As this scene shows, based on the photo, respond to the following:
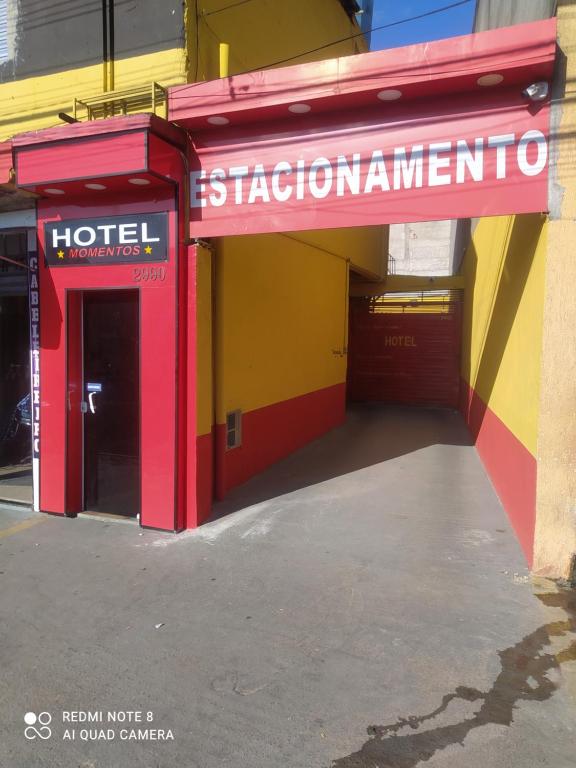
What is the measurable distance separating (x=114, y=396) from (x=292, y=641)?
15.0 feet

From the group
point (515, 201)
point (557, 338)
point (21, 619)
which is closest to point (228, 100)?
point (515, 201)

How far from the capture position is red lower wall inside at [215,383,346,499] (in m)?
6.27

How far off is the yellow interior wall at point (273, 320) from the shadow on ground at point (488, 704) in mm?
3769

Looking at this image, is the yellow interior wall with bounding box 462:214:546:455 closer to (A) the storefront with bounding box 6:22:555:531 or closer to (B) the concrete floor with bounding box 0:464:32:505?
(A) the storefront with bounding box 6:22:555:531

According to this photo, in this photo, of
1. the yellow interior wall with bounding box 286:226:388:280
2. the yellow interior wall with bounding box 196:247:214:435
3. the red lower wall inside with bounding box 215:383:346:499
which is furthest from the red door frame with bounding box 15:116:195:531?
the yellow interior wall with bounding box 286:226:388:280

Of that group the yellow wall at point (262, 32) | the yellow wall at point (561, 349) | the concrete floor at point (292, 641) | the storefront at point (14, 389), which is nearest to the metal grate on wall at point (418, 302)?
the yellow wall at point (262, 32)

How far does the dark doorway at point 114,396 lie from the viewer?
628 centimetres

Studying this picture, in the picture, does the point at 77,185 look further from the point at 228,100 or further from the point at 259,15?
the point at 259,15

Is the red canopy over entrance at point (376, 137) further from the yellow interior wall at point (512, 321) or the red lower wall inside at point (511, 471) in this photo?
the red lower wall inside at point (511, 471)

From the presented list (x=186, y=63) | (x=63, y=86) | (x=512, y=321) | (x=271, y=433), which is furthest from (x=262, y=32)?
(x=271, y=433)

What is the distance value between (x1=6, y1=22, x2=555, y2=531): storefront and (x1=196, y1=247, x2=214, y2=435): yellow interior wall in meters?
0.04

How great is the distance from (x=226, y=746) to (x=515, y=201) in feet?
13.3

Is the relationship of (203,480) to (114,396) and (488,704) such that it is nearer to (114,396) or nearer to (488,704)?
(114,396)

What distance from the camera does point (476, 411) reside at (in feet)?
30.9
